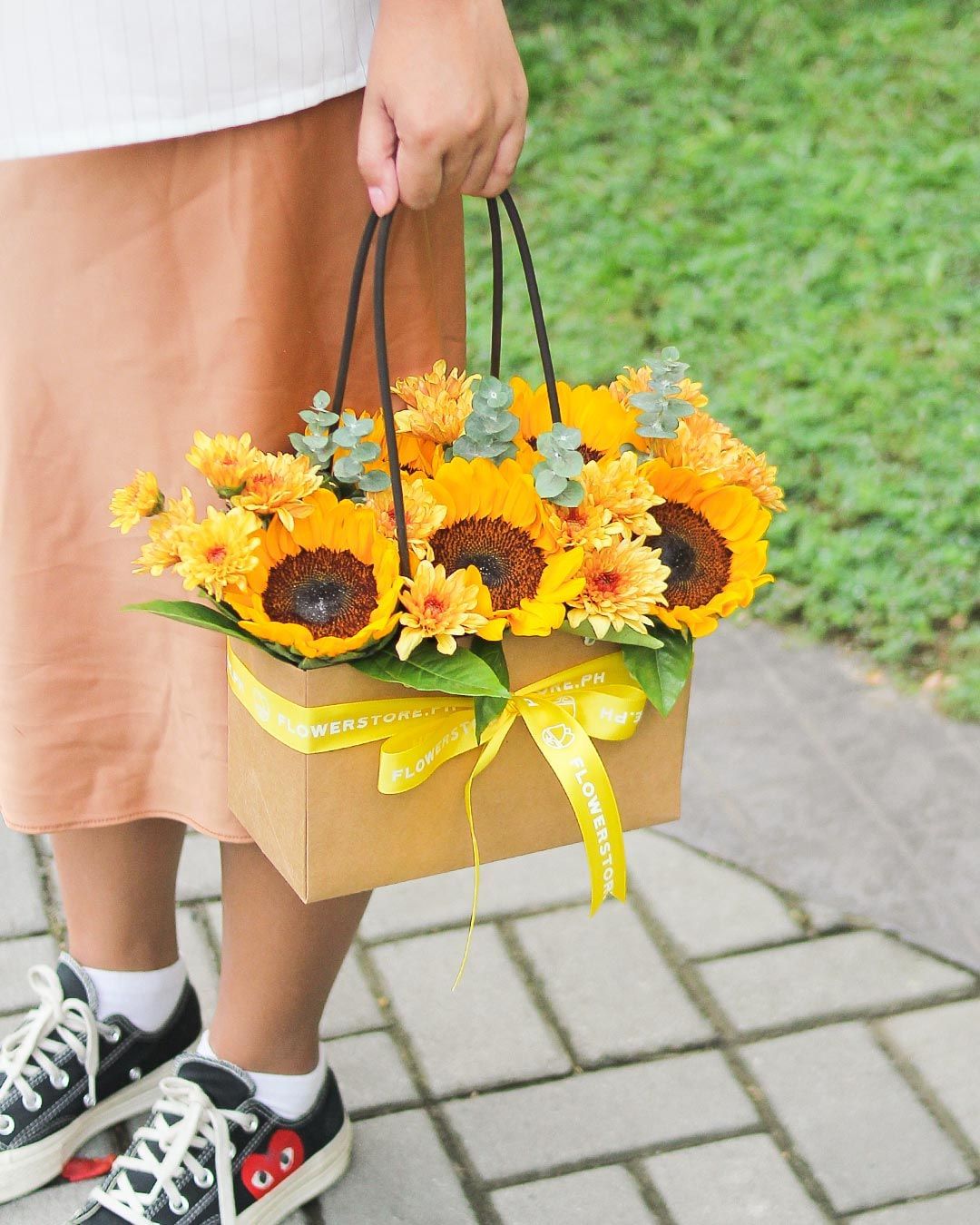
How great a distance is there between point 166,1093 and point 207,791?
339 millimetres

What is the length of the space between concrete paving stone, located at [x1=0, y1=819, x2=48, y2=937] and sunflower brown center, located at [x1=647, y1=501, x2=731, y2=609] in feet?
3.69

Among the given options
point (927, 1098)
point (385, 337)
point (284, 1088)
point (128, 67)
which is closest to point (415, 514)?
point (385, 337)

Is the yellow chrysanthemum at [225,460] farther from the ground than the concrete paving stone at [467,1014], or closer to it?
farther from the ground

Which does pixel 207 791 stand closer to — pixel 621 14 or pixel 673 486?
pixel 673 486

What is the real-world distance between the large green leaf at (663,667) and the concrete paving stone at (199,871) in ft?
3.14

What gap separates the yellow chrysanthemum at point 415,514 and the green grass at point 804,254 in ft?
4.87

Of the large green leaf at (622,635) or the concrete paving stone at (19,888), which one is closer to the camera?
the large green leaf at (622,635)

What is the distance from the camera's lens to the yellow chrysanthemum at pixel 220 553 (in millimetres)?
1039

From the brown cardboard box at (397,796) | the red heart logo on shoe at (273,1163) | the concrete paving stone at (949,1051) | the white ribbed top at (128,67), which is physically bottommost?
the concrete paving stone at (949,1051)

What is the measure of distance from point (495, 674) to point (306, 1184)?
715 millimetres

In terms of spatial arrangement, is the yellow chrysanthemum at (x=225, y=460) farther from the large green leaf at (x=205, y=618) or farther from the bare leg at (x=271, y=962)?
the bare leg at (x=271, y=962)

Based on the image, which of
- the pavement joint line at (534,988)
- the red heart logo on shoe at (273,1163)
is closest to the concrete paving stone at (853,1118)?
the pavement joint line at (534,988)

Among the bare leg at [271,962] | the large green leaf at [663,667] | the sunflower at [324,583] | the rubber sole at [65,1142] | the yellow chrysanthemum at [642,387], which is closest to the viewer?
the sunflower at [324,583]

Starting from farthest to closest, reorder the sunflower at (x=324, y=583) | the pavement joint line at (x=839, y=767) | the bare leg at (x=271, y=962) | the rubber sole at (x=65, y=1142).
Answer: the pavement joint line at (x=839, y=767), the rubber sole at (x=65, y=1142), the bare leg at (x=271, y=962), the sunflower at (x=324, y=583)
